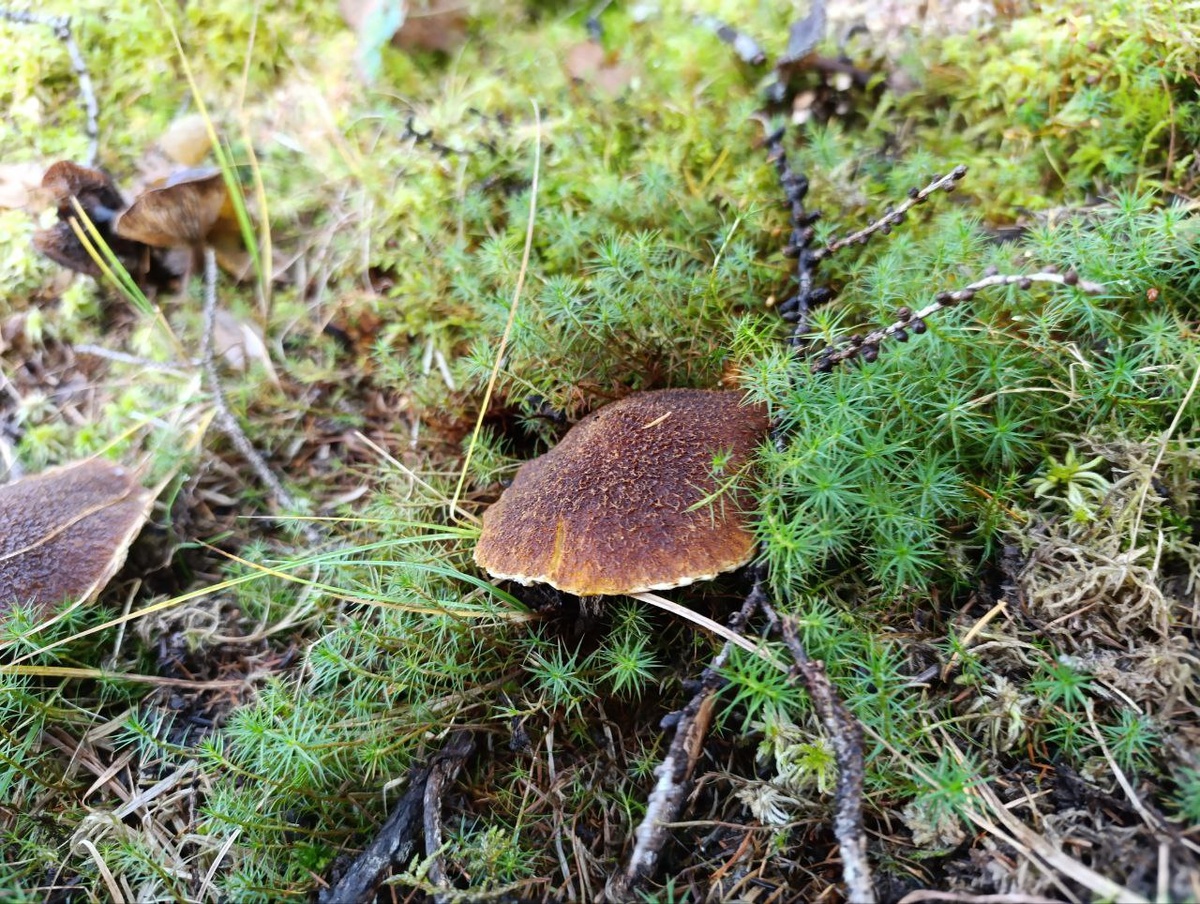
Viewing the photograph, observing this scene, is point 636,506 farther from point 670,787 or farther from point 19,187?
point 19,187

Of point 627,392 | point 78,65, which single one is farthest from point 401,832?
point 78,65

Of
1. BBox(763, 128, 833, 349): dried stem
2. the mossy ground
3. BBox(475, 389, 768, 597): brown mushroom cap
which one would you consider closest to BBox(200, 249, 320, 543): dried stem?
the mossy ground

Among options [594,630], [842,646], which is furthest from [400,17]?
[842,646]

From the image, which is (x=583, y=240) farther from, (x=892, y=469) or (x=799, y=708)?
(x=799, y=708)

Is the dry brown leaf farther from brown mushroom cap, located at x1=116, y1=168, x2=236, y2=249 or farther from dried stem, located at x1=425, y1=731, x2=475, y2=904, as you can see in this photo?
dried stem, located at x1=425, y1=731, x2=475, y2=904

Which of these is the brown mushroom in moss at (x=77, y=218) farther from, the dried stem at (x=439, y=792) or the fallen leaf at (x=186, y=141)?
the dried stem at (x=439, y=792)

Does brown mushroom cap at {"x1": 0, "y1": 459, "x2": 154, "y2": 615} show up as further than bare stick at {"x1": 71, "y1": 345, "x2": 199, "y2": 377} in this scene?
No

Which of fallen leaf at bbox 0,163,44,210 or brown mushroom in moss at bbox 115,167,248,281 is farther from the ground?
fallen leaf at bbox 0,163,44,210
